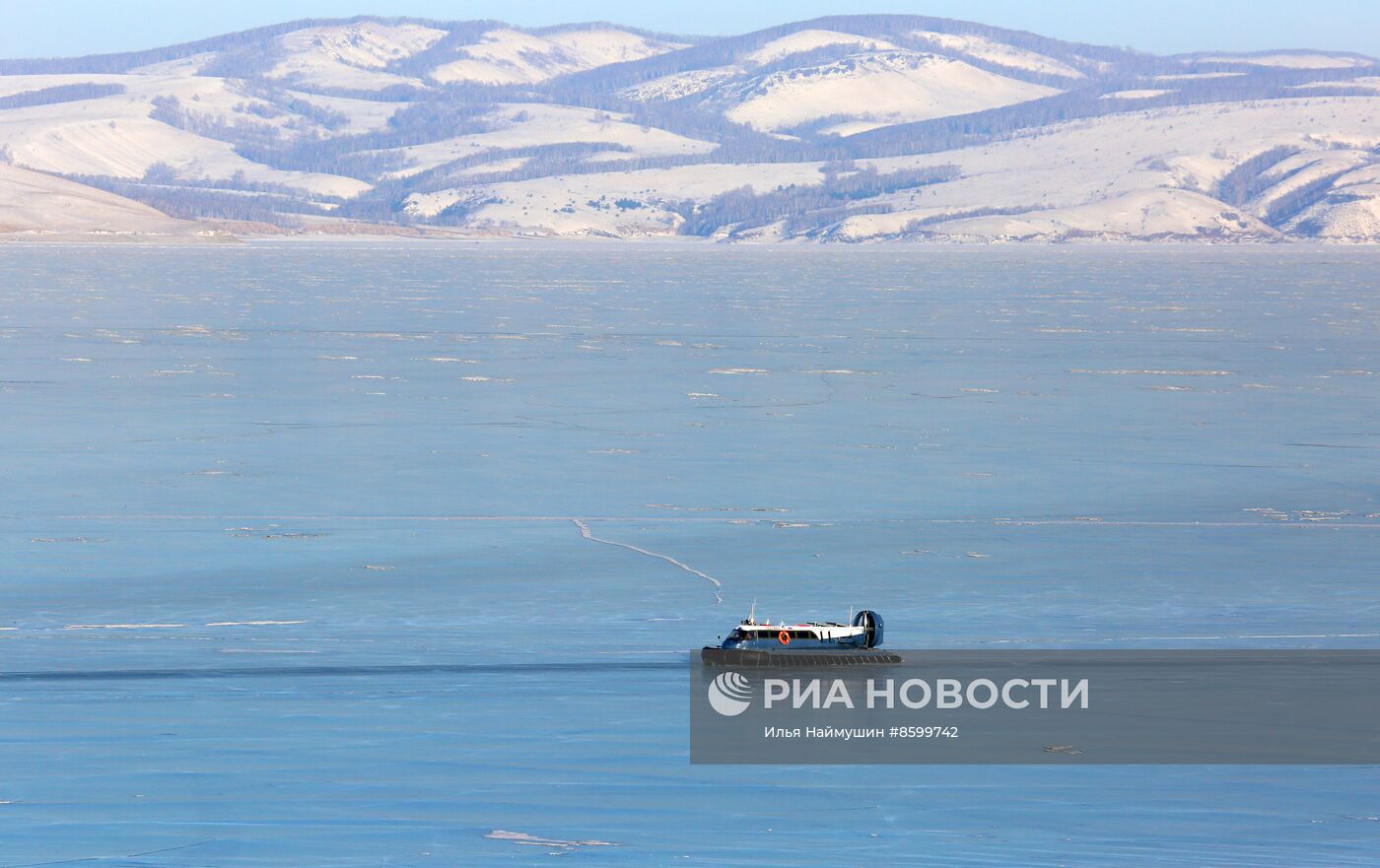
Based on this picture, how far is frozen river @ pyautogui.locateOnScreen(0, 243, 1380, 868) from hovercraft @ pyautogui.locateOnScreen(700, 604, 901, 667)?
586 mm

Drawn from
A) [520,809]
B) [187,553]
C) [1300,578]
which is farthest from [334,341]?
[520,809]

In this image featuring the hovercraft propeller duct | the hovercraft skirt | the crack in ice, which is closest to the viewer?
the hovercraft skirt

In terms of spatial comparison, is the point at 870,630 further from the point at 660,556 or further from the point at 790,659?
the point at 660,556

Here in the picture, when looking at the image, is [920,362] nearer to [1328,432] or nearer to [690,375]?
[690,375]

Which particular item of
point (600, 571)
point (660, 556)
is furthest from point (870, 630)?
point (660, 556)

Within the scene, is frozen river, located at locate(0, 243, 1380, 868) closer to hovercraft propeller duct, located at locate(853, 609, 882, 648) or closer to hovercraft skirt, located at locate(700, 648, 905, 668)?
hovercraft skirt, located at locate(700, 648, 905, 668)

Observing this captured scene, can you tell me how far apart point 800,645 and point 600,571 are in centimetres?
425

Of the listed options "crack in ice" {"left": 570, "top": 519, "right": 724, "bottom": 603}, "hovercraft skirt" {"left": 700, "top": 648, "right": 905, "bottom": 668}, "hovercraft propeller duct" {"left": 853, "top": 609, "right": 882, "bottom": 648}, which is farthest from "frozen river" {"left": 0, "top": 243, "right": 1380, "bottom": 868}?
"hovercraft propeller duct" {"left": 853, "top": 609, "right": 882, "bottom": 648}

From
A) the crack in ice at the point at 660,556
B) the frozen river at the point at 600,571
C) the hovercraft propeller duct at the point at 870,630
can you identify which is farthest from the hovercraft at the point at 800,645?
the crack in ice at the point at 660,556

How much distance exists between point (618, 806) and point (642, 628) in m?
4.52

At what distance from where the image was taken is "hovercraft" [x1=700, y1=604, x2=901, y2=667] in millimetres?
12945

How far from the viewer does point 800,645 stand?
42.9ft

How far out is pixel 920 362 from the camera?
132 ft

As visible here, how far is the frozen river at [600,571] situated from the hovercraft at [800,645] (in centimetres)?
59
